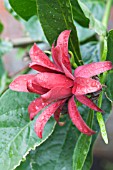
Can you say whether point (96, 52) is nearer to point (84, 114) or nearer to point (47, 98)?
point (84, 114)

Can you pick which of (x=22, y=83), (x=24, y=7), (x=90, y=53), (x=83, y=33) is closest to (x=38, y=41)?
(x=83, y=33)

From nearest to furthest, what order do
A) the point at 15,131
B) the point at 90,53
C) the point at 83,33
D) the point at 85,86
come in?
the point at 85,86 < the point at 15,131 < the point at 90,53 < the point at 83,33

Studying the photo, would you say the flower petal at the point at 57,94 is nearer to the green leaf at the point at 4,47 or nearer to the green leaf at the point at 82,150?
the green leaf at the point at 82,150

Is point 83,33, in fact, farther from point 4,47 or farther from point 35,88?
point 35,88

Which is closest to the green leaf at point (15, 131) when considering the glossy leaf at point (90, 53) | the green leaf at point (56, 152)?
the green leaf at point (56, 152)

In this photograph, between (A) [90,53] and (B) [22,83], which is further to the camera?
(A) [90,53]

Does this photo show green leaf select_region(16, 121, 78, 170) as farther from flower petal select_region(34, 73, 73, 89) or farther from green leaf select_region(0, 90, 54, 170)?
flower petal select_region(34, 73, 73, 89)

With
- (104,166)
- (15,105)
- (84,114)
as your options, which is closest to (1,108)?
(15,105)
